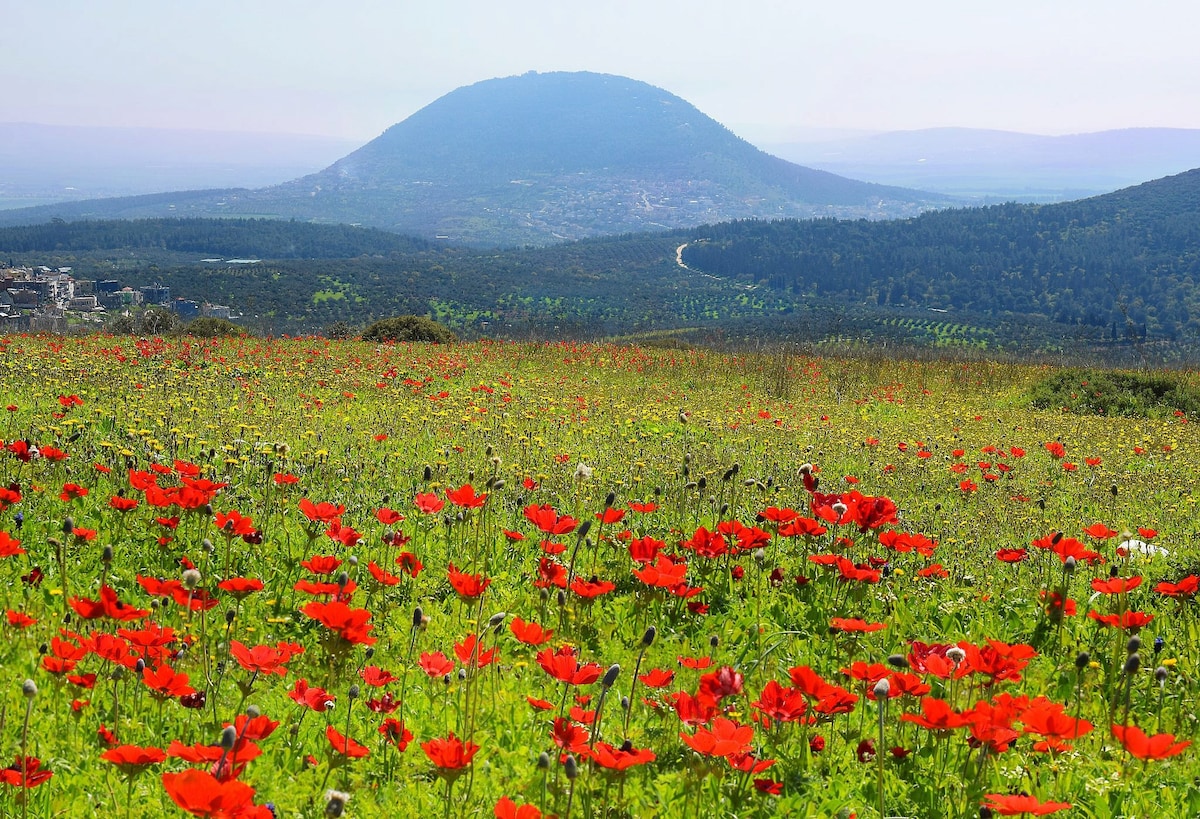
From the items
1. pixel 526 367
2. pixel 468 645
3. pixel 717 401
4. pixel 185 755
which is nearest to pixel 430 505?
pixel 468 645

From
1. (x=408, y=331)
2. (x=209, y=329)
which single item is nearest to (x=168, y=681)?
(x=408, y=331)

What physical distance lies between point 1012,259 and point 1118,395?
350ft

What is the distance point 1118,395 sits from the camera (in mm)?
14672

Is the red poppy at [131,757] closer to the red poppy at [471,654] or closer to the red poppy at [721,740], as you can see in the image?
the red poppy at [471,654]

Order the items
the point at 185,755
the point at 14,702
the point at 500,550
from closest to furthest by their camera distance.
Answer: the point at 185,755 < the point at 14,702 < the point at 500,550

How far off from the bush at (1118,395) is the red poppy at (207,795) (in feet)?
49.2

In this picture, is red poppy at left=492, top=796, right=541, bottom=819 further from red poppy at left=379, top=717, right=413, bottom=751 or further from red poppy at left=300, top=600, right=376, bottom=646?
red poppy at left=300, top=600, right=376, bottom=646

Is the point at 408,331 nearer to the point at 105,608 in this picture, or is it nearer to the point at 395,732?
the point at 105,608

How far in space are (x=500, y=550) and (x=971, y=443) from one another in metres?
7.20

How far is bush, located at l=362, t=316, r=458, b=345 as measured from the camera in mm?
22750

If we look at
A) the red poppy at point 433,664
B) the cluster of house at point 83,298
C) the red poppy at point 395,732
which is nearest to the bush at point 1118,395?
the red poppy at point 433,664

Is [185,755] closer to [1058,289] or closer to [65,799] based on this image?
[65,799]

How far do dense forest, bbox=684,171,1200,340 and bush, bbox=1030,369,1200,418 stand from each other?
6784 cm

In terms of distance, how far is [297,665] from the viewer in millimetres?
3164
